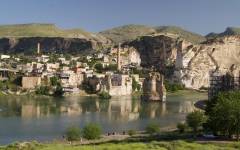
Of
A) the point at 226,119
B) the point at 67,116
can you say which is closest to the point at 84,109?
the point at 67,116

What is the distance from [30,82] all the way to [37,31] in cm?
10237

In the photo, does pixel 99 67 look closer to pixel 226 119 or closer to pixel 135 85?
pixel 135 85

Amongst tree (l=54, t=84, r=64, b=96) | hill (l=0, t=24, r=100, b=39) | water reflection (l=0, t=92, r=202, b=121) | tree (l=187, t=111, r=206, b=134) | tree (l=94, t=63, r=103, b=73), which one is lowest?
water reflection (l=0, t=92, r=202, b=121)

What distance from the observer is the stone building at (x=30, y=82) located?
7106cm

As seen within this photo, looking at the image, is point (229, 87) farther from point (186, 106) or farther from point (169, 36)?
point (169, 36)

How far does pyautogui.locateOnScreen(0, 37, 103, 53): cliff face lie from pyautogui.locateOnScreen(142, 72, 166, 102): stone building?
69731 millimetres

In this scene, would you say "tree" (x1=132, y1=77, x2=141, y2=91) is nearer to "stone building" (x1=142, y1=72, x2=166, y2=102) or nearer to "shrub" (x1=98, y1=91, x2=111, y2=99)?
"stone building" (x1=142, y1=72, x2=166, y2=102)

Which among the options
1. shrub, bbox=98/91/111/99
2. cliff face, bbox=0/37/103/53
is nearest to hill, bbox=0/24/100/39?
cliff face, bbox=0/37/103/53

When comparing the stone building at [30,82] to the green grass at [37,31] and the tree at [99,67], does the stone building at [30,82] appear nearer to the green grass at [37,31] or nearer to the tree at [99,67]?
the tree at [99,67]

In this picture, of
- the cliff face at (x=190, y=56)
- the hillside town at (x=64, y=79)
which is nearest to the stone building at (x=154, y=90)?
the hillside town at (x=64, y=79)

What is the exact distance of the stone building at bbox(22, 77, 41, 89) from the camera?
71.1 m

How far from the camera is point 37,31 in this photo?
566 ft

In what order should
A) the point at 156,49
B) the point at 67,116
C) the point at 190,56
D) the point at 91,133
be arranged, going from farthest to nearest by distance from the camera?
the point at 156,49 → the point at 190,56 → the point at 67,116 → the point at 91,133

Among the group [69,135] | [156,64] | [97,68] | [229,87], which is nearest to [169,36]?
[156,64]
